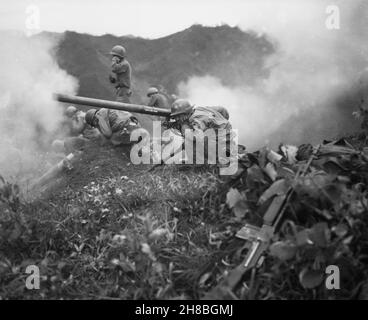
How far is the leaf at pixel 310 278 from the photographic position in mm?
3944

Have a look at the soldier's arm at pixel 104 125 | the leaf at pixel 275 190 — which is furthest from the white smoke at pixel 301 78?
the leaf at pixel 275 190

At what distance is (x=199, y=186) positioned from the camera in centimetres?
554

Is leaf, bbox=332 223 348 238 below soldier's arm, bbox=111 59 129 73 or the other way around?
below

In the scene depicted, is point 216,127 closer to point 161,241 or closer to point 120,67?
point 161,241

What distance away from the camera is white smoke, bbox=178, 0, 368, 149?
11320 mm

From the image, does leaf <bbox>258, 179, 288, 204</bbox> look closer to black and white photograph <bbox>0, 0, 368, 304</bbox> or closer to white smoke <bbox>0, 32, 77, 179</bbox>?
black and white photograph <bbox>0, 0, 368, 304</bbox>

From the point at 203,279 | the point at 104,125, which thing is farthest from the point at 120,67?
the point at 203,279

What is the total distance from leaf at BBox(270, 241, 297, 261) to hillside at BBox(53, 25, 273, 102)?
32.5 ft

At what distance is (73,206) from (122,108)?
7.77 ft

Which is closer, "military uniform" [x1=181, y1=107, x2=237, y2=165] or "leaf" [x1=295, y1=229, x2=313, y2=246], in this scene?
"leaf" [x1=295, y1=229, x2=313, y2=246]

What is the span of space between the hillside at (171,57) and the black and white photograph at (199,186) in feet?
3.42

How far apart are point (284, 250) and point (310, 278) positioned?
1.07ft

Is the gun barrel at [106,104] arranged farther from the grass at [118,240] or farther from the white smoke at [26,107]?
the white smoke at [26,107]

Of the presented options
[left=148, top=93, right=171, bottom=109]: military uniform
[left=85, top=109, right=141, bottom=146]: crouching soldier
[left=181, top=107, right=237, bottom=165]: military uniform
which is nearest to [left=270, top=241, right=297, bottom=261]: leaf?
[left=181, top=107, right=237, bottom=165]: military uniform
